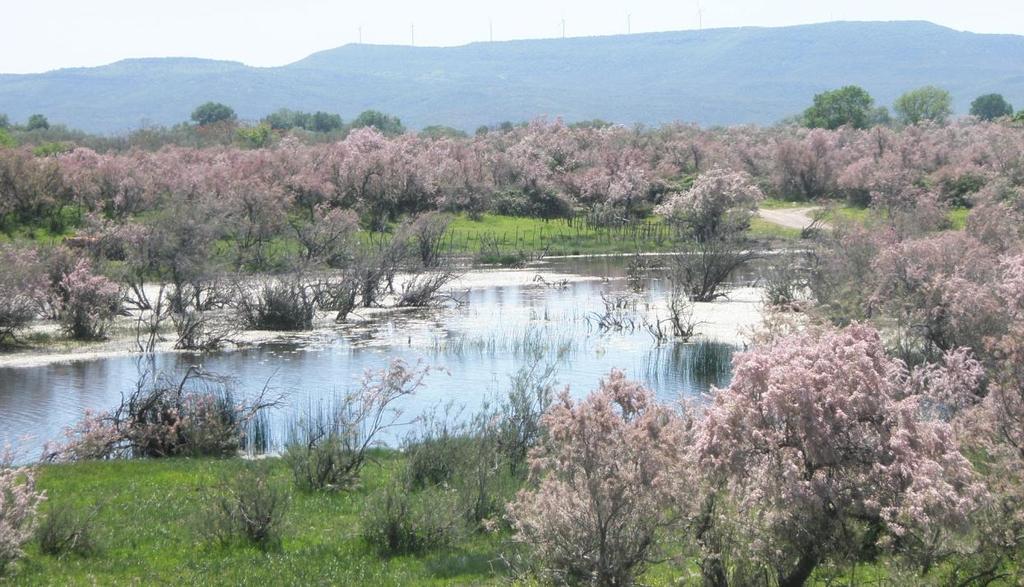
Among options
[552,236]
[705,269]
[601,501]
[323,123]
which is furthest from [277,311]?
[323,123]

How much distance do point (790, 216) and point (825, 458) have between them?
61605 millimetres

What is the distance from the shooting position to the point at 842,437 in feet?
30.4

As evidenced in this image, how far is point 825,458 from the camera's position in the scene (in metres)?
9.20

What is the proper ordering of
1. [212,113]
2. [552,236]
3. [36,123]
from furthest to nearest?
[212,113] < [36,123] < [552,236]

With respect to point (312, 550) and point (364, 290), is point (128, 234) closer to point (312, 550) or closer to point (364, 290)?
point (364, 290)

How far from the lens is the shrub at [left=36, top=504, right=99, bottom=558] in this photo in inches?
474

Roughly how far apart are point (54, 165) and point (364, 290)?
26.6m

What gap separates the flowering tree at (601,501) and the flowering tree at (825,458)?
1.62ft

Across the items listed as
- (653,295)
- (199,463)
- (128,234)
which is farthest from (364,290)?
(199,463)

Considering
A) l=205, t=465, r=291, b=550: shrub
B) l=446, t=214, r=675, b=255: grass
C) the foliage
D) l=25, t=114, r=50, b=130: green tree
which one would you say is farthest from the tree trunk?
the foliage

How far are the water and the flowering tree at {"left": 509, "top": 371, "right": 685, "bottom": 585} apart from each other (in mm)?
8210

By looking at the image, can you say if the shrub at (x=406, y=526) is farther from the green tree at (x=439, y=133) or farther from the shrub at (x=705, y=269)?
the green tree at (x=439, y=133)

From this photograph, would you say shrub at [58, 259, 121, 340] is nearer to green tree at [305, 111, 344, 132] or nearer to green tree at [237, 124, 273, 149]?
green tree at [237, 124, 273, 149]

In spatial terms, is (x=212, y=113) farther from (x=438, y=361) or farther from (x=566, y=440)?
(x=566, y=440)
